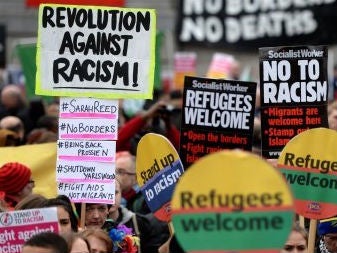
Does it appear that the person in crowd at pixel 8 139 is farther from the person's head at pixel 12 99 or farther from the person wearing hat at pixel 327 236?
the person's head at pixel 12 99

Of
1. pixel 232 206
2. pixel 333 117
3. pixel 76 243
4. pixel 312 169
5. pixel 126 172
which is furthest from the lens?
pixel 333 117

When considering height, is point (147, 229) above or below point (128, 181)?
below

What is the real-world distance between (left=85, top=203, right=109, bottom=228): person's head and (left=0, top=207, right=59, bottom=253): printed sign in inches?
56.5

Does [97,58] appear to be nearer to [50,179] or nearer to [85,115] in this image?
[85,115]

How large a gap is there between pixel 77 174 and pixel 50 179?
1.44 meters

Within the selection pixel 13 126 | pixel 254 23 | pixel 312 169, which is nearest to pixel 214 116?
pixel 312 169

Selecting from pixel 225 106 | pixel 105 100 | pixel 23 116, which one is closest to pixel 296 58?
pixel 225 106

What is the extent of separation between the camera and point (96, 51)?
920cm

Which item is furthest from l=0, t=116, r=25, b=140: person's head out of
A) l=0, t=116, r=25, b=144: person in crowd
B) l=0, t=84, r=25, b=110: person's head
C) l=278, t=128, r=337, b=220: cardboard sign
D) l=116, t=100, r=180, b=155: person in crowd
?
l=278, t=128, r=337, b=220: cardboard sign

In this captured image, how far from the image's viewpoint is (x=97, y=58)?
30.2ft

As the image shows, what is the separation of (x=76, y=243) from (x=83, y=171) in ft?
5.90

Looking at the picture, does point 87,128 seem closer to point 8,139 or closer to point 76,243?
point 76,243

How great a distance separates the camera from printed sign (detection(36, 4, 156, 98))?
9.18 meters

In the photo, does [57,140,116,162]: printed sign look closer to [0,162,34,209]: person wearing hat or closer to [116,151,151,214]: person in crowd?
[0,162,34,209]: person wearing hat
